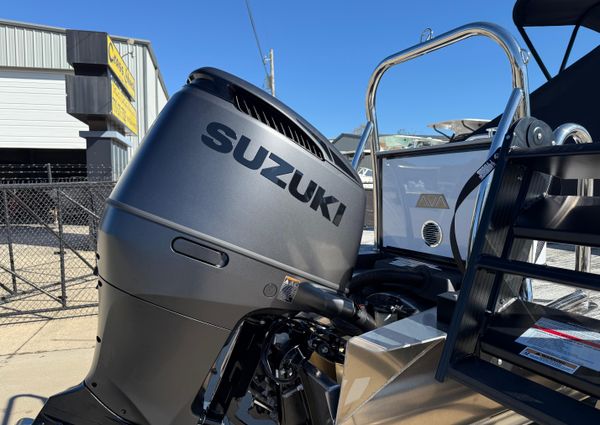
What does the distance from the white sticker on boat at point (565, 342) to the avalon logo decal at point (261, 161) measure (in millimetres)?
658

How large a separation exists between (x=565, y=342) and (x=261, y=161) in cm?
87

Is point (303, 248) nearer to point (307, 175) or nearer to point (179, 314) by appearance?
point (307, 175)

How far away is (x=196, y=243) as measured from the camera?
114cm

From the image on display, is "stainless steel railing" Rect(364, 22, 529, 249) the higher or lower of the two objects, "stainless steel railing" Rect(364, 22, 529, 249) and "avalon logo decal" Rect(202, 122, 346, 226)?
the higher

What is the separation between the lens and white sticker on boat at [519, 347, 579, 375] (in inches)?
33.4

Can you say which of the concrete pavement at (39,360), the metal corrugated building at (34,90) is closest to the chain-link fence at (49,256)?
the concrete pavement at (39,360)

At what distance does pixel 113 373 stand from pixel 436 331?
88 cm

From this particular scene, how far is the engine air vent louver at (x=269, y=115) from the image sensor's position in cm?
128

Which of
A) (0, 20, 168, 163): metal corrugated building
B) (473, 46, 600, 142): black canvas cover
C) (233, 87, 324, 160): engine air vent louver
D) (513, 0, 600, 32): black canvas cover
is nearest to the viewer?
(233, 87, 324, 160): engine air vent louver

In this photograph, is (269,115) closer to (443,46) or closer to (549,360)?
(443,46)

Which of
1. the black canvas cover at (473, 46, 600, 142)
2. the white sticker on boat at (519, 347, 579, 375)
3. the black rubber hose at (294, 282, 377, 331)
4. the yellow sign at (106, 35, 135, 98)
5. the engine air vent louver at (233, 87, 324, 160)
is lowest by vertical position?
the black rubber hose at (294, 282, 377, 331)

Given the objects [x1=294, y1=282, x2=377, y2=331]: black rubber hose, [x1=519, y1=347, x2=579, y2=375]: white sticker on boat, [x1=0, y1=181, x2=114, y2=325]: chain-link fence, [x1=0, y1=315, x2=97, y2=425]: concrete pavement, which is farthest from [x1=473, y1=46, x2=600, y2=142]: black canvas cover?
[x1=0, y1=181, x2=114, y2=325]: chain-link fence

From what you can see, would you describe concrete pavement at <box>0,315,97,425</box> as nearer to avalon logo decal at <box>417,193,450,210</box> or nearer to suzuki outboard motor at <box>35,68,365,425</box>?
suzuki outboard motor at <box>35,68,365,425</box>

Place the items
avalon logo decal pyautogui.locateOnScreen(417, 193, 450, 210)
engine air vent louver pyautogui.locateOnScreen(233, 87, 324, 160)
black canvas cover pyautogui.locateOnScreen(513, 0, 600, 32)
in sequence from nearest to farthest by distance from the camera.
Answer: engine air vent louver pyautogui.locateOnScreen(233, 87, 324, 160), avalon logo decal pyautogui.locateOnScreen(417, 193, 450, 210), black canvas cover pyautogui.locateOnScreen(513, 0, 600, 32)
